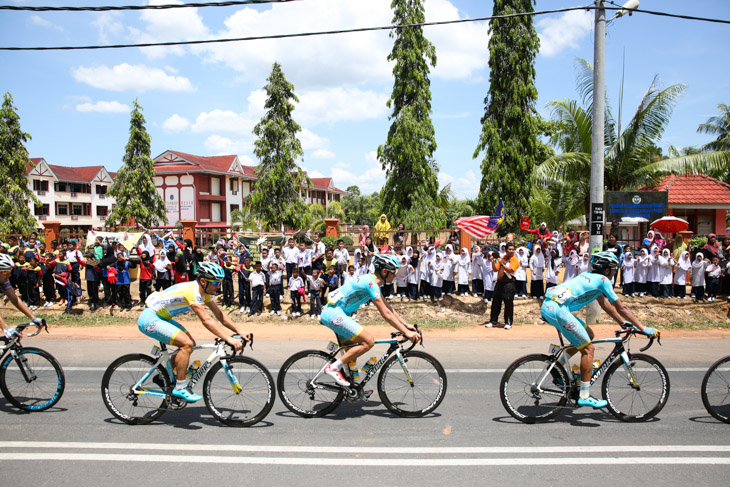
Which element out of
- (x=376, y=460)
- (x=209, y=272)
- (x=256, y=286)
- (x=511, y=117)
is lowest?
(x=376, y=460)

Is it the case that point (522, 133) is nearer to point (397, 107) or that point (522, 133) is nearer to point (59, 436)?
point (397, 107)

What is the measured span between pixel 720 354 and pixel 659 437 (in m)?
5.55

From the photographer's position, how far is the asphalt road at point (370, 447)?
14.6ft

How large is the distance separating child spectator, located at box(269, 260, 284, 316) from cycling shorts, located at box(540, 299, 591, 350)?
9.21 m

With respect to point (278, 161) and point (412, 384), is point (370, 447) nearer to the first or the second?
point (412, 384)

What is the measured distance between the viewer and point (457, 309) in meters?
14.4

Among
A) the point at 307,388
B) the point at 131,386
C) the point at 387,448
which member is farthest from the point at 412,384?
the point at 131,386

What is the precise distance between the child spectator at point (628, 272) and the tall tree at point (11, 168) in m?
30.7

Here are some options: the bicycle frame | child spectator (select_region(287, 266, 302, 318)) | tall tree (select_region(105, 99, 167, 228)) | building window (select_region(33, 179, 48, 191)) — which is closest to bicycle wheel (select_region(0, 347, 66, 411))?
the bicycle frame

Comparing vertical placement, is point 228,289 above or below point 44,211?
below

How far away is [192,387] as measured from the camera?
5.73m

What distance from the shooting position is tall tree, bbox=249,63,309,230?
2823 centimetres

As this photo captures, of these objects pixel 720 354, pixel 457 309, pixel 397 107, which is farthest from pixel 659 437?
pixel 397 107

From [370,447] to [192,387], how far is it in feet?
6.96
